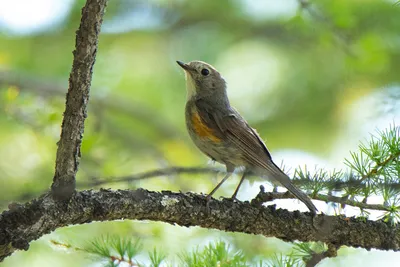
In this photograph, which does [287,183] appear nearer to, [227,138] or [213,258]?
[213,258]

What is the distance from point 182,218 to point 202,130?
1.43m

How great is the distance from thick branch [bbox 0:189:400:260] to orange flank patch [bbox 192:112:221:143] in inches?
43.6

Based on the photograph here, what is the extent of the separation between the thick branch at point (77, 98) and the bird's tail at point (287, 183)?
4.09 ft

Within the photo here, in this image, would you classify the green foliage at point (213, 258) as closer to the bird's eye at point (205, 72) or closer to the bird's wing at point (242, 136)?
the bird's wing at point (242, 136)

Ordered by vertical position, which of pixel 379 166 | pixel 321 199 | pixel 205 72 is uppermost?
pixel 205 72

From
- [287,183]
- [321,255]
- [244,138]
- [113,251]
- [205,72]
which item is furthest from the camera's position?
[205,72]

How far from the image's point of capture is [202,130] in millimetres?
4715

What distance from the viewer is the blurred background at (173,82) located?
5996 millimetres

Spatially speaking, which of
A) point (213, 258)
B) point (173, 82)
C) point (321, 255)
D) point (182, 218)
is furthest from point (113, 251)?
point (173, 82)

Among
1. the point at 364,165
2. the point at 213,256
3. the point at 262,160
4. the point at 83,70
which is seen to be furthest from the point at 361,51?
the point at 83,70

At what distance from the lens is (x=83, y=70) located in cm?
290

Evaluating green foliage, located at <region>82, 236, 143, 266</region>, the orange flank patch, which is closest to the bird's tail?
the orange flank patch

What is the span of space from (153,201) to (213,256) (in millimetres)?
411

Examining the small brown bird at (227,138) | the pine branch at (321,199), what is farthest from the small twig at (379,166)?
the small brown bird at (227,138)
